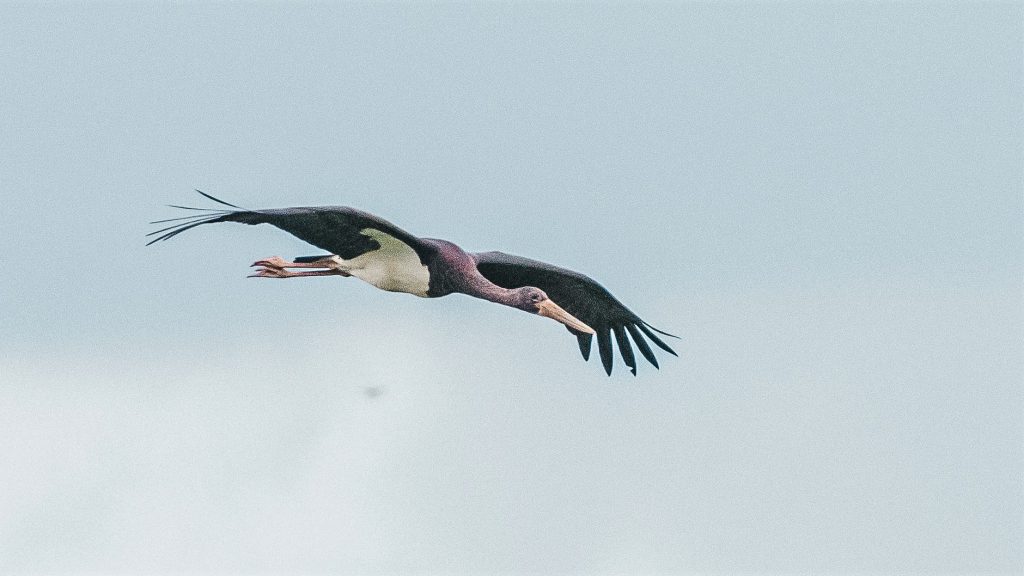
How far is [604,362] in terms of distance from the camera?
24875 mm

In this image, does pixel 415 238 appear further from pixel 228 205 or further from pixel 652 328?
pixel 652 328

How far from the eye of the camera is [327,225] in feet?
68.5

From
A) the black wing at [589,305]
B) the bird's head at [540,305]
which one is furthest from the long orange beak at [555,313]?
the black wing at [589,305]

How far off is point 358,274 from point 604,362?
4100 mm

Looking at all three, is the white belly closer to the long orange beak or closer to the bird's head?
the bird's head

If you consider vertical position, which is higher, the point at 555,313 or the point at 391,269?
the point at 391,269

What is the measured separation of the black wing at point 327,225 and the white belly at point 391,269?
116 mm

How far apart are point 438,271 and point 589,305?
3.16 meters

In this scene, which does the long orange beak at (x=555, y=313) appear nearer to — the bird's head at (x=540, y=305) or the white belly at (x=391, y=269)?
the bird's head at (x=540, y=305)

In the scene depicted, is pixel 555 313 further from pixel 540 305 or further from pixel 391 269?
pixel 391 269

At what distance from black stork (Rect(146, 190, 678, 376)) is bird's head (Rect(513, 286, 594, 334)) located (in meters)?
0.01

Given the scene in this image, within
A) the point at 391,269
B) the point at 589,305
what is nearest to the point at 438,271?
the point at 391,269

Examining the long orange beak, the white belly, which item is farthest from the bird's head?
the white belly

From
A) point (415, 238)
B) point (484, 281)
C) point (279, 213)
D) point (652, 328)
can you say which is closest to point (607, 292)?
point (652, 328)
